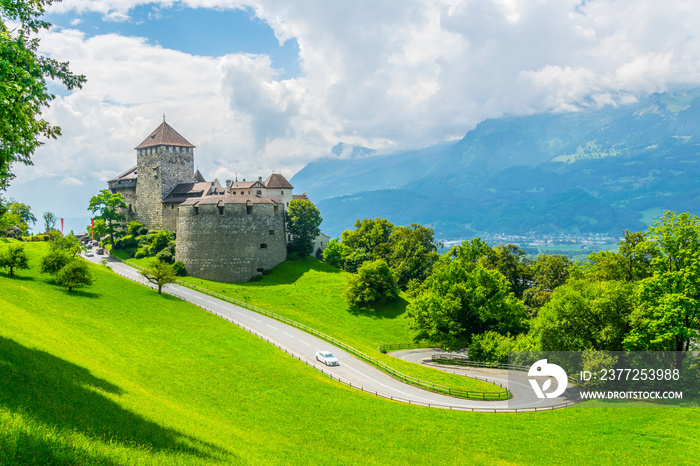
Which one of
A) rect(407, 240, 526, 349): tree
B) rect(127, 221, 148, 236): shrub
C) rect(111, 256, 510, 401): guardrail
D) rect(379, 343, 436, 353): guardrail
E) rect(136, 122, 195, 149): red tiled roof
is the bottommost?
rect(379, 343, 436, 353): guardrail

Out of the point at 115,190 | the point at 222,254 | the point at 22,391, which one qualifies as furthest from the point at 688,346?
the point at 115,190

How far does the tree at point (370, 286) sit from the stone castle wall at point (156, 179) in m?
42.6

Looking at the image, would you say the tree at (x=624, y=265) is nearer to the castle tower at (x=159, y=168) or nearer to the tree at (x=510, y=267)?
the tree at (x=510, y=267)

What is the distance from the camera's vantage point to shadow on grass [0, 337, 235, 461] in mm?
13422

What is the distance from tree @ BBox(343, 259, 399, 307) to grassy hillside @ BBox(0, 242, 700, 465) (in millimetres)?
24427

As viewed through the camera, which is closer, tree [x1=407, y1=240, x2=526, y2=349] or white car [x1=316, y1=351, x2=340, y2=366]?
white car [x1=316, y1=351, x2=340, y2=366]

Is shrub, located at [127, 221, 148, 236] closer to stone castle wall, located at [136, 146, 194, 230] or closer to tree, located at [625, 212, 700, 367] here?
stone castle wall, located at [136, 146, 194, 230]

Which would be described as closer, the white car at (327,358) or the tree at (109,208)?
the white car at (327,358)

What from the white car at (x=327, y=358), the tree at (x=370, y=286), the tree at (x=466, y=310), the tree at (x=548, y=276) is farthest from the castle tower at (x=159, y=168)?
the tree at (x=548, y=276)

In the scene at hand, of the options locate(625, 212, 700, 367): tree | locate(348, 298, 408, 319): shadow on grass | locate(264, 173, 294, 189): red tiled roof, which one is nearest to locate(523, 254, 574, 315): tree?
locate(348, 298, 408, 319): shadow on grass

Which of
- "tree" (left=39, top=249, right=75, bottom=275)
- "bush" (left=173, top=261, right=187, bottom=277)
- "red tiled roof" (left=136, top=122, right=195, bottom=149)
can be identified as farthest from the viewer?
"red tiled roof" (left=136, top=122, right=195, bottom=149)

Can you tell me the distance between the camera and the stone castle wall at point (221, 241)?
71.8m

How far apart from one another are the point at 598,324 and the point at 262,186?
213ft

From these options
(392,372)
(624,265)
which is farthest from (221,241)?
(624,265)
